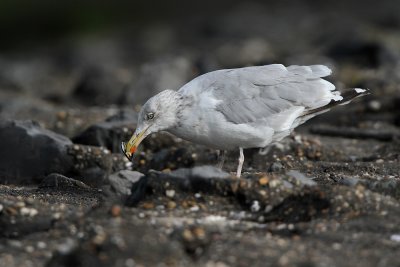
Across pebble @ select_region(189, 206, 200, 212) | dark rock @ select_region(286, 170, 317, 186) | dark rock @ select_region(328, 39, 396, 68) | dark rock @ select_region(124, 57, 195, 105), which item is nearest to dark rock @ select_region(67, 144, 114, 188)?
pebble @ select_region(189, 206, 200, 212)

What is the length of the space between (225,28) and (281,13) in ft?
12.4

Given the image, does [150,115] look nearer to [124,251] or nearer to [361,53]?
[124,251]

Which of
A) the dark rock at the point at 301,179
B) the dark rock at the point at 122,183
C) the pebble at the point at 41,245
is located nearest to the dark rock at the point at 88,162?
the dark rock at the point at 122,183

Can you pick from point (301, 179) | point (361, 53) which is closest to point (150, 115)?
point (301, 179)

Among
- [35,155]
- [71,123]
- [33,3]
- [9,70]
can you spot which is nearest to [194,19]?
[33,3]

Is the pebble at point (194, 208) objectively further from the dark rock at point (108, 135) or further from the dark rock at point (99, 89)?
the dark rock at point (99, 89)

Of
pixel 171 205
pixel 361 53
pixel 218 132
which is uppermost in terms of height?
pixel 361 53

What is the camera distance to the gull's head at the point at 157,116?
22.3 feet

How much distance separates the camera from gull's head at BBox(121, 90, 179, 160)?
6.80 metres

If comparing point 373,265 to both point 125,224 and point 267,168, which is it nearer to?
point 125,224

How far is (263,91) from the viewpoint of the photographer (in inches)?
279

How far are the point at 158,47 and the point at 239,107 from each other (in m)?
16.6

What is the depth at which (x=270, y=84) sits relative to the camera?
711cm

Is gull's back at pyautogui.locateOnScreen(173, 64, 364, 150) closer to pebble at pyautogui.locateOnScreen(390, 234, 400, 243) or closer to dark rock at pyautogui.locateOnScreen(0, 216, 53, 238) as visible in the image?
dark rock at pyautogui.locateOnScreen(0, 216, 53, 238)
